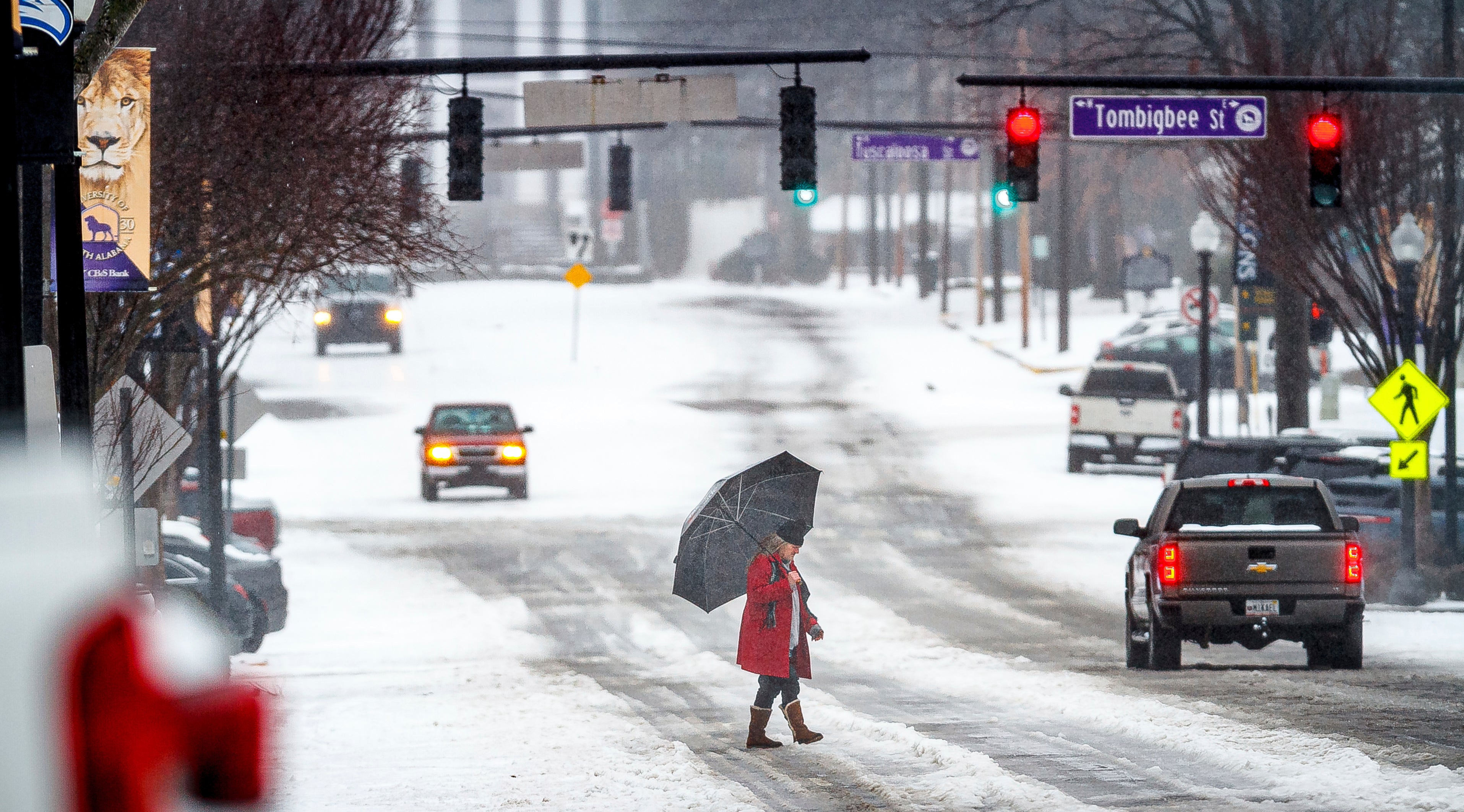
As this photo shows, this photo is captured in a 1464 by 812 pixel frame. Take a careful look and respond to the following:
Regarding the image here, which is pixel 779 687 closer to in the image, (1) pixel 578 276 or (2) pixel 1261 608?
(2) pixel 1261 608

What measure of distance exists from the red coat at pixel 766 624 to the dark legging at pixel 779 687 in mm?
48

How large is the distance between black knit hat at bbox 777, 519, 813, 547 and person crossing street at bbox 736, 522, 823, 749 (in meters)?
0.09

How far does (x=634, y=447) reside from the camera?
131 ft

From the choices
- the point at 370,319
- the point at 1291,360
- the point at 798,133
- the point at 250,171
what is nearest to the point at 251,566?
the point at 250,171

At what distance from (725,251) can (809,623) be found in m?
81.6

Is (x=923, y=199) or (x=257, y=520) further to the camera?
(x=923, y=199)

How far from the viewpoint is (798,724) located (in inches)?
507

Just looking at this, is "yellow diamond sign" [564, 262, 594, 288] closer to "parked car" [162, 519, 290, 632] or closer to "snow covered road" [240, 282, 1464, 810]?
"snow covered road" [240, 282, 1464, 810]

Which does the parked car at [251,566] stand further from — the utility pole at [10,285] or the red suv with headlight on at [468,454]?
the utility pole at [10,285]

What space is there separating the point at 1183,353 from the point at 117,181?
3914 centimetres

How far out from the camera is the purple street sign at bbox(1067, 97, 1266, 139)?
20234 millimetres

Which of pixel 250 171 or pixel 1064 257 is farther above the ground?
pixel 250 171

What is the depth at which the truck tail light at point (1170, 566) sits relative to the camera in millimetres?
15812

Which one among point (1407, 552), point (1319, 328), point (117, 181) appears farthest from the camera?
point (1319, 328)
